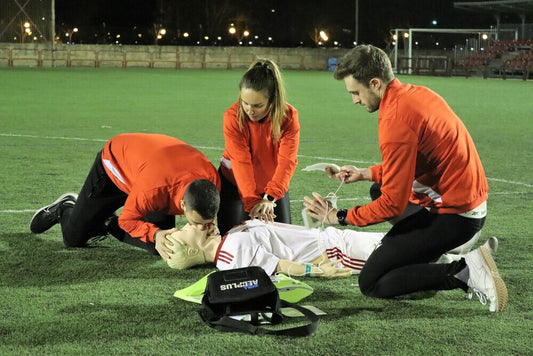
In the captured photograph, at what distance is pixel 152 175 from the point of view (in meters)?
5.21

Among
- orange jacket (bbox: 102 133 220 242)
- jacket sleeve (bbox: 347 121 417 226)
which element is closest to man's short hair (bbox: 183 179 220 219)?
orange jacket (bbox: 102 133 220 242)

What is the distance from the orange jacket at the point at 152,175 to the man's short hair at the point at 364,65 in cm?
129

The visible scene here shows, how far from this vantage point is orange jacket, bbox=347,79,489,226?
15.0 ft

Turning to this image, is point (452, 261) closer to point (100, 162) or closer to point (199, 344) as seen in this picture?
point (199, 344)

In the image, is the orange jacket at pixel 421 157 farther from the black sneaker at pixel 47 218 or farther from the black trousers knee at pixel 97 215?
the black sneaker at pixel 47 218

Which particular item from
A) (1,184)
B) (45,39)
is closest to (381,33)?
(45,39)

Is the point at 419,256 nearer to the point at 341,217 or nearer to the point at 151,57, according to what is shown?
the point at 341,217

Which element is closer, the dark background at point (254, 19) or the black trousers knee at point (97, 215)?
the black trousers knee at point (97, 215)

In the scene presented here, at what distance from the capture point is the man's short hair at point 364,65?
4.54 meters

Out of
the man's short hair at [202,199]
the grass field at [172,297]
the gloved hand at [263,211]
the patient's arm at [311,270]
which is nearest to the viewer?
the grass field at [172,297]

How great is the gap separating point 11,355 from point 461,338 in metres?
2.32

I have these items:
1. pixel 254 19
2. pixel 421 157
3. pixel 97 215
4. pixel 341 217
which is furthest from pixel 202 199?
pixel 254 19

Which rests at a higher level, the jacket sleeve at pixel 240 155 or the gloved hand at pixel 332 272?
the jacket sleeve at pixel 240 155

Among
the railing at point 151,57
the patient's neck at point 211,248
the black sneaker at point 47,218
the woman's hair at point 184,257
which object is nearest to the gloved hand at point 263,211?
the patient's neck at point 211,248
